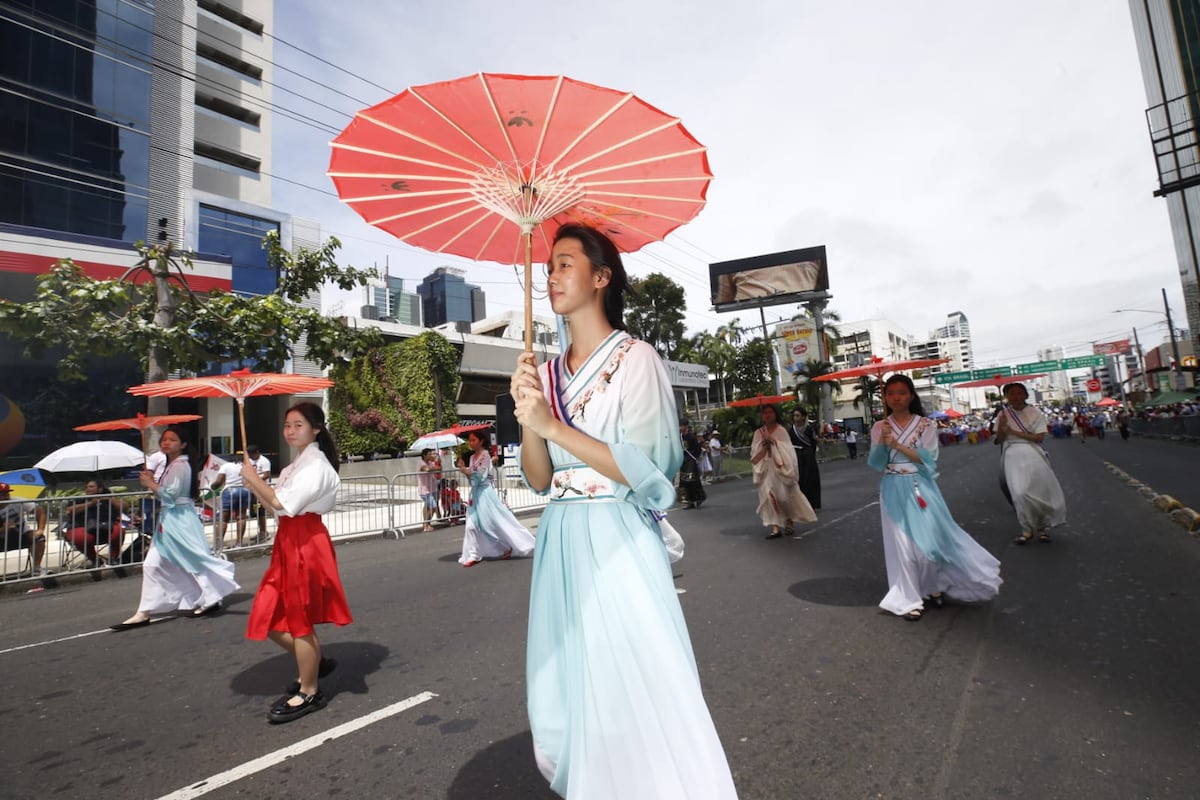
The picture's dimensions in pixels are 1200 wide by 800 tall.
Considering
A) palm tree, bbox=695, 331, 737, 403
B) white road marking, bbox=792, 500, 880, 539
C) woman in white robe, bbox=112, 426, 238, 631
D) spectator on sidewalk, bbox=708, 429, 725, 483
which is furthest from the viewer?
palm tree, bbox=695, 331, 737, 403

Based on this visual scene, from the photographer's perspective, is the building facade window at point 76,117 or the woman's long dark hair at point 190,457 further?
the building facade window at point 76,117

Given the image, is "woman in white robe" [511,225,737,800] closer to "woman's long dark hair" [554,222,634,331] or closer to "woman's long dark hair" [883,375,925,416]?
"woman's long dark hair" [554,222,634,331]

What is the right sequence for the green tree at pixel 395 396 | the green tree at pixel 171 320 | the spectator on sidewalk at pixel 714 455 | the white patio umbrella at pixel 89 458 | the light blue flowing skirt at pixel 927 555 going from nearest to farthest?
the light blue flowing skirt at pixel 927 555 < the white patio umbrella at pixel 89 458 < the green tree at pixel 171 320 < the spectator on sidewalk at pixel 714 455 < the green tree at pixel 395 396

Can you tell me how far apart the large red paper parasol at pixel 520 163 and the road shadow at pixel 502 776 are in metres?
1.82

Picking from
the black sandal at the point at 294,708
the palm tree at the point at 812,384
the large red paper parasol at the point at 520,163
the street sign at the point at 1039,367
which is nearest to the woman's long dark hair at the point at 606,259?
the large red paper parasol at the point at 520,163

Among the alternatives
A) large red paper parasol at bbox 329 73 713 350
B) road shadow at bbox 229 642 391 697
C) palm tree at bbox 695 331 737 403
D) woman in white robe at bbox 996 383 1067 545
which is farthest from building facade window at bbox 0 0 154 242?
palm tree at bbox 695 331 737 403

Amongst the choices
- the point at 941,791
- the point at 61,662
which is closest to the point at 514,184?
the point at 941,791

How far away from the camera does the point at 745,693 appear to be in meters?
3.22

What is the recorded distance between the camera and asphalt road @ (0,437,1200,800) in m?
2.47

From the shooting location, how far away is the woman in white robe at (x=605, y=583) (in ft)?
4.89

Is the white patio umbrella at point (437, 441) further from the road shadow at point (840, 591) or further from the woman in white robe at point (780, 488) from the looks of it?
the road shadow at point (840, 591)

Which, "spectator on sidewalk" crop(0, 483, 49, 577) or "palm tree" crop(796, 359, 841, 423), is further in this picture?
"palm tree" crop(796, 359, 841, 423)

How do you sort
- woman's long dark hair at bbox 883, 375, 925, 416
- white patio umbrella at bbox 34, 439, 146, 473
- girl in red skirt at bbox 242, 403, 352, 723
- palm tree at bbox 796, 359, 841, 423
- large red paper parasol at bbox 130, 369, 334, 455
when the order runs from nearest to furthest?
girl in red skirt at bbox 242, 403, 352, 723 < large red paper parasol at bbox 130, 369, 334, 455 < woman's long dark hair at bbox 883, 375, 925, 416 < white patio umbrella at bbox 34, 439, 146, 473 < palm tree at bbox 796, 359, 841, 423

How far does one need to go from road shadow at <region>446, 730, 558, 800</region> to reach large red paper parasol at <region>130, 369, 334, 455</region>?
2213 millimetres
